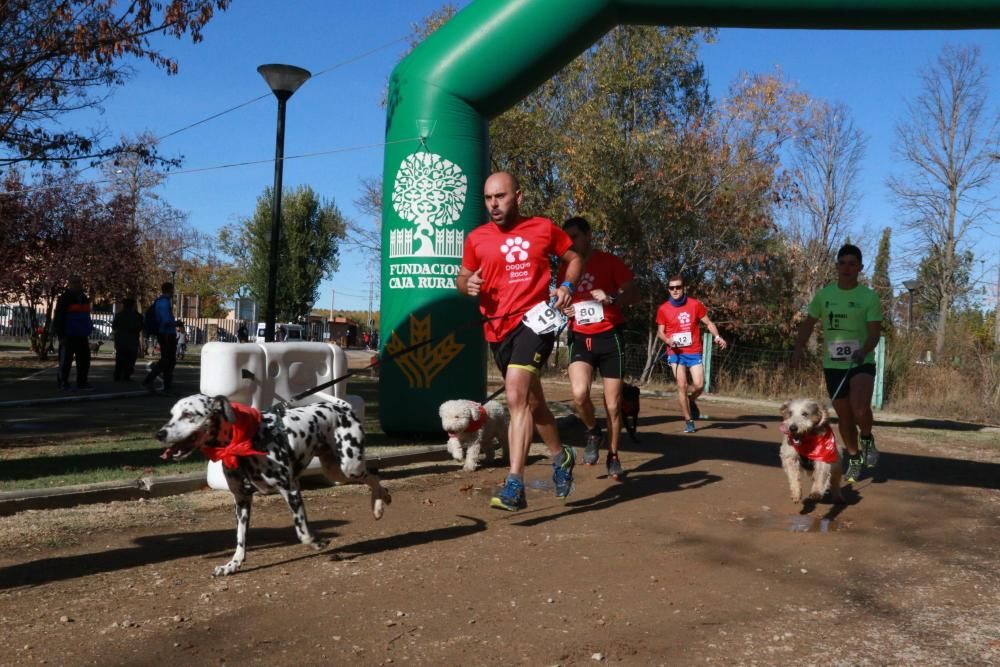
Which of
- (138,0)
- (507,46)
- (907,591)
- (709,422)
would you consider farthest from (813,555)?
(138,0)

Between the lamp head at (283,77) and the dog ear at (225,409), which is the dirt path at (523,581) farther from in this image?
the lamp head at (283,77)

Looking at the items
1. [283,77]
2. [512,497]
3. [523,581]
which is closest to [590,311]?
[512,497]

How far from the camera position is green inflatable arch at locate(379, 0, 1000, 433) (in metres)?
9.34

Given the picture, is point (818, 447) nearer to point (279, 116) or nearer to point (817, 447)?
point (817, 447)

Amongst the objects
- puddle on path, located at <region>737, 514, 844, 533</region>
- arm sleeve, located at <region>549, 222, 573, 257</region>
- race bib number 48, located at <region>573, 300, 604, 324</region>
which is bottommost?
puddle on path, located at <region>737, 514, 844, 533</region>

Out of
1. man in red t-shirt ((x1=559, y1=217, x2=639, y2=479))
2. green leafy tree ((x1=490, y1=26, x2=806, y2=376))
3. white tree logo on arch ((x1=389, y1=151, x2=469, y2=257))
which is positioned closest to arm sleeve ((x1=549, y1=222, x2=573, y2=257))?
man in red t-shirt ((x1=559, y1=217, x2=639, y2=479))

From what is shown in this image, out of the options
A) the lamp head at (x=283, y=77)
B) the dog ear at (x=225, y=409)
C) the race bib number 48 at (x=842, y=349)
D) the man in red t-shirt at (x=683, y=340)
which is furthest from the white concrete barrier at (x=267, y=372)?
the lamp head at (x=283, y=77)

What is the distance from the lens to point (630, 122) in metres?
29.2

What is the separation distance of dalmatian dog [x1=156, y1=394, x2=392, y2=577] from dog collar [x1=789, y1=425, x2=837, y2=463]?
3341 mm

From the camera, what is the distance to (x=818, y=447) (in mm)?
6801

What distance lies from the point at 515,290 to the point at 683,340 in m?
6.50

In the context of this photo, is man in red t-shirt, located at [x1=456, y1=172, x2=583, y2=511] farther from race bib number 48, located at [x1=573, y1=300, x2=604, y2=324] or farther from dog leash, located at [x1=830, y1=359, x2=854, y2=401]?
dog leash, located at [x1=830, y1=359, x2=854, y2=401]

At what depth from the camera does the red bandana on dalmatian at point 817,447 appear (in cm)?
678

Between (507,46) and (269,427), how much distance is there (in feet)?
18.8
